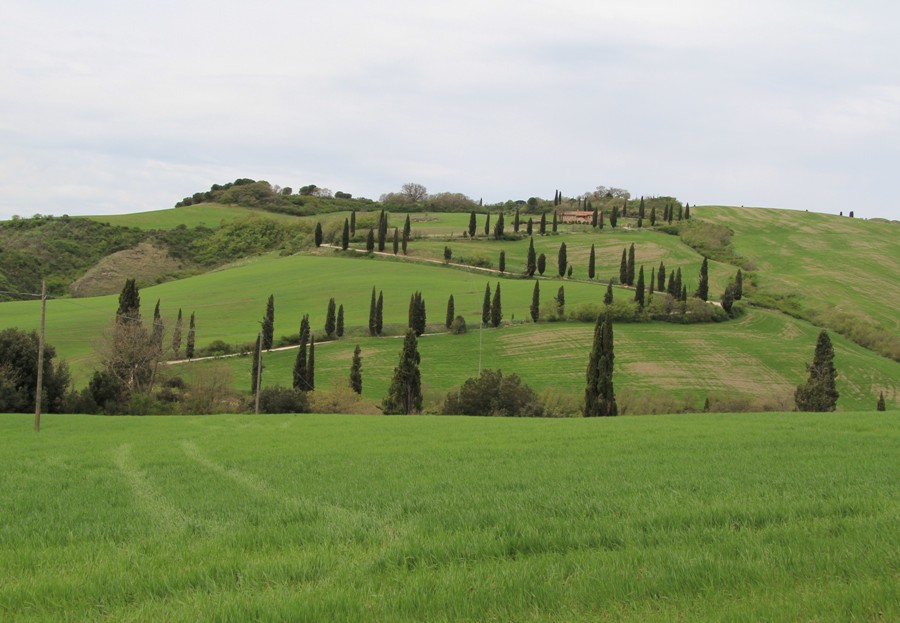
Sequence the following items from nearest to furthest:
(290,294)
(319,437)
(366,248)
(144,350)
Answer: (319,437) < (144,350) < (290,294) < (366,248)

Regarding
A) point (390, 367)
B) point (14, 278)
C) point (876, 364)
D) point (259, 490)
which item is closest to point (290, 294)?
point (390, 367)

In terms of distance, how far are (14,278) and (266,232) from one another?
64.9m

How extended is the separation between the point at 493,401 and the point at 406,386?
28.2 ft

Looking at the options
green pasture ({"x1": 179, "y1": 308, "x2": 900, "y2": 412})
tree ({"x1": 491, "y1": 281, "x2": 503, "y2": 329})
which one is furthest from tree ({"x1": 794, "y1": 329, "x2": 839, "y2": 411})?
tree ({"x1": 491, "y1": 281, "x2": 503, "y2": 329})

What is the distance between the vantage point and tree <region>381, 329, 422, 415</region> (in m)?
72.2

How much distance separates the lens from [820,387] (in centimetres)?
7231

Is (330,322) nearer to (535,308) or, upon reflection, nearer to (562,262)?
(535,308)

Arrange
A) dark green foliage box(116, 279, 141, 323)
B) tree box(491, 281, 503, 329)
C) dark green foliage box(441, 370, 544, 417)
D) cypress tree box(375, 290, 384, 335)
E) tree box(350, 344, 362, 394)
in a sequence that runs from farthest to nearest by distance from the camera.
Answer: tree box(491, 281, 503, 329)
cypress tree box(375, 290, 384, 335)
dark green foliage box(116, 279, 141, 323)
tree box(350, 344, 362, 394)
dark green foliage box(441, 370, 544, 417)

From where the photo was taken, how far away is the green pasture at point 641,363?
270ft

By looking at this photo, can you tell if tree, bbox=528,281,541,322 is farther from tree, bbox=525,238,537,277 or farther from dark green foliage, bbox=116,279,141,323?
dark green foliage, bbox=116,279,141,323

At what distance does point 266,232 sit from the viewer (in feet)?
650

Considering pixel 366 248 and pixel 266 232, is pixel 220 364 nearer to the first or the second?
pixel 366 248

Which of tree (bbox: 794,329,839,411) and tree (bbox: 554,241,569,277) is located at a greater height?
tree (bbox: 554,241,569,277)

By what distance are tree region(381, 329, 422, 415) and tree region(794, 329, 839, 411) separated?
36.4 metres
